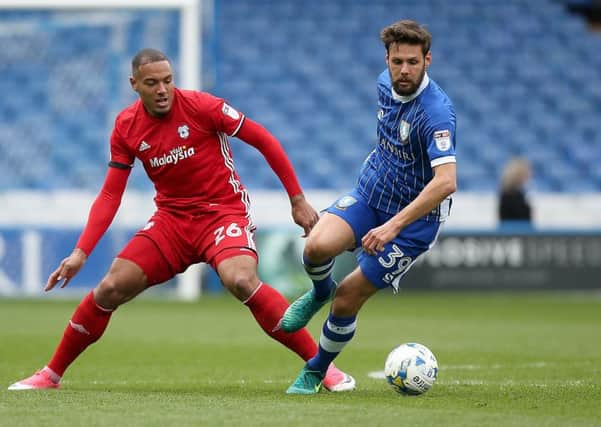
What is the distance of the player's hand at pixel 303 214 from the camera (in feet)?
22.0

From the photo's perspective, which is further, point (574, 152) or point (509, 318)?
point (574, 152)

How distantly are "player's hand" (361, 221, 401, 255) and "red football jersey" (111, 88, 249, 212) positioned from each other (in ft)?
4.08

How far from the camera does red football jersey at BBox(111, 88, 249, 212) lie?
6.84m

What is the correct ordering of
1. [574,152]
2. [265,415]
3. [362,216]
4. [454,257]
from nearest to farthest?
1. [265,415]
2. [362,216]
3. [454,257]
4. [574,152]

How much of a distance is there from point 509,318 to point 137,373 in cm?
607

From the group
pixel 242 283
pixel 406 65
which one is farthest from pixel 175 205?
pixel 406 65

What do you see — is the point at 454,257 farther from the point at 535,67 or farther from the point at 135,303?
the point at 535,67

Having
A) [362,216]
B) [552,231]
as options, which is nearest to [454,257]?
[552,231]

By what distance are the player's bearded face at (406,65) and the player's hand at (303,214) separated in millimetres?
868

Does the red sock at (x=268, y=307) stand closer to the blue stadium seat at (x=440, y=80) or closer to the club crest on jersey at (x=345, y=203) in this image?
the club crest on jersey at (x=345, y=203)

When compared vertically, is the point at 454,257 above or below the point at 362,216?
below

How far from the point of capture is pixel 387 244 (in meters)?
6.62

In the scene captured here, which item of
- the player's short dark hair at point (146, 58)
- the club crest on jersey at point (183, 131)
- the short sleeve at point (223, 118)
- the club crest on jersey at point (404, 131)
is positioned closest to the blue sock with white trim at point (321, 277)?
the club crest on jersey at point (404, 131)

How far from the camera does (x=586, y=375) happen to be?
762cm
